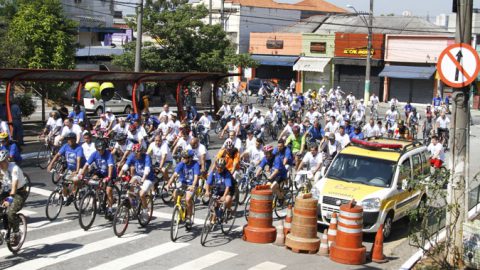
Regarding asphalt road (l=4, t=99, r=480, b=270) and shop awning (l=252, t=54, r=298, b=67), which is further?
shop awning (l=252, t=54, r=298, b=67)

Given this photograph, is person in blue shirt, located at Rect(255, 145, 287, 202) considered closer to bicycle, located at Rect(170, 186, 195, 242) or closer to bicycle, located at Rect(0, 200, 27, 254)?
bicycle, located at Rect(170, 186, 195, 242)

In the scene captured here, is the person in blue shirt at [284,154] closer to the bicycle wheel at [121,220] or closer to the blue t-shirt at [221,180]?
the blue t-shirt at [221,180]

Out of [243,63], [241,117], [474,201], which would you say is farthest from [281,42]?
[474,201]

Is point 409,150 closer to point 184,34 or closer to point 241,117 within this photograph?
point 241,117

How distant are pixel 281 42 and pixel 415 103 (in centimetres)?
1506

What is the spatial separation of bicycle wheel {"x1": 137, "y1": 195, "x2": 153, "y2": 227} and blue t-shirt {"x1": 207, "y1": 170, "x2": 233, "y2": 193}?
133 cm

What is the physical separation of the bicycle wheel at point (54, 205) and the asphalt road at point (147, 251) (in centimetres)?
17

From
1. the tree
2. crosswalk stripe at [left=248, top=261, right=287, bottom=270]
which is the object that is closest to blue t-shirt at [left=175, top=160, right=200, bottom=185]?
crosswalk stripe at [left=248, top=261, right=287, bottom=270]

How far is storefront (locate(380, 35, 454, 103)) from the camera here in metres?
53.8

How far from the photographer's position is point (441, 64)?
10.2 meters

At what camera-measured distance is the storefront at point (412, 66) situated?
177 feet

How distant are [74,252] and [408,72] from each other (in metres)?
46.6

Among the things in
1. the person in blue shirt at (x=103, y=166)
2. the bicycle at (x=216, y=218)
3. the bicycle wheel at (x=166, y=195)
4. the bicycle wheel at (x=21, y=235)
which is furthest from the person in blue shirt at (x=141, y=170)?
the bicycle wheel at (x=21, y=235)

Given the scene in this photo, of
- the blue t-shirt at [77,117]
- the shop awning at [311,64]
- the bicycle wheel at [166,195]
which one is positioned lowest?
the bicycle wheel at [166,195]
